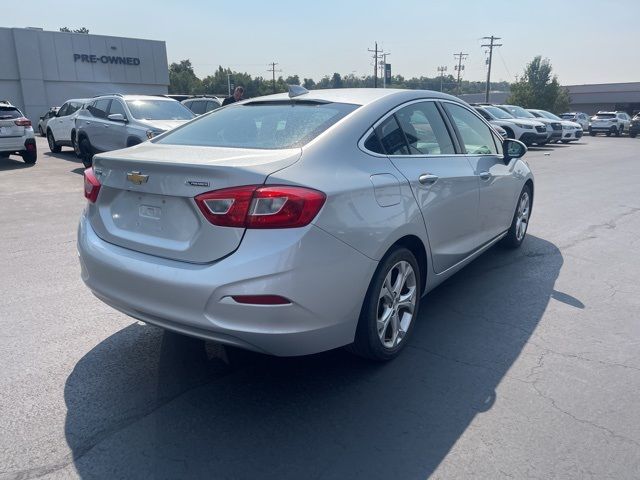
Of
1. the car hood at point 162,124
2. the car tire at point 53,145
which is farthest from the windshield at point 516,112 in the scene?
the car tire at point 53,145

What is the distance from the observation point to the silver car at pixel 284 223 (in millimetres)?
2666

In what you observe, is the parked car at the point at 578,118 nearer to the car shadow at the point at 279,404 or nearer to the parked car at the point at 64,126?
the parked car at the point at 64,126

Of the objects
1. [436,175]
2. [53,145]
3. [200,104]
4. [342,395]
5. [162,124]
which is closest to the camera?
[342,395]

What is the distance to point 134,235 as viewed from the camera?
3.05 meters

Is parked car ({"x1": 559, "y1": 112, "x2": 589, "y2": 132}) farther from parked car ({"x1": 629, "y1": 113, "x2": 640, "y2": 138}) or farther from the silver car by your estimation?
the silver car

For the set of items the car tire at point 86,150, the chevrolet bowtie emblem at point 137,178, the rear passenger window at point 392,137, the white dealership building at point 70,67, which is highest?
the white dealership building at point 70,67

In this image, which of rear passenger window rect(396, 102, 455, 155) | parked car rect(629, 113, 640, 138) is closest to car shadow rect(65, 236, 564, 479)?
rear passenger window rect(396, 102, 455, 155)

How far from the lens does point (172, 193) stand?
2848mm

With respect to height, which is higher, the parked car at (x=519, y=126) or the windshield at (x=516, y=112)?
the windshield at (x=516, y=112)

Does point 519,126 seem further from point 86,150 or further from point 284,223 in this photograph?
point 284,223

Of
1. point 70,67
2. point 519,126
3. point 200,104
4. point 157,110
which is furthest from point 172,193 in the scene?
point 70,67

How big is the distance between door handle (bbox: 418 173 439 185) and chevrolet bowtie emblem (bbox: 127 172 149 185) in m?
1.76

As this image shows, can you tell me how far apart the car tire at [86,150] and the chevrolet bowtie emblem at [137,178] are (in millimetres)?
11283

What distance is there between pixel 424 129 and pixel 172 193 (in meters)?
2.06
